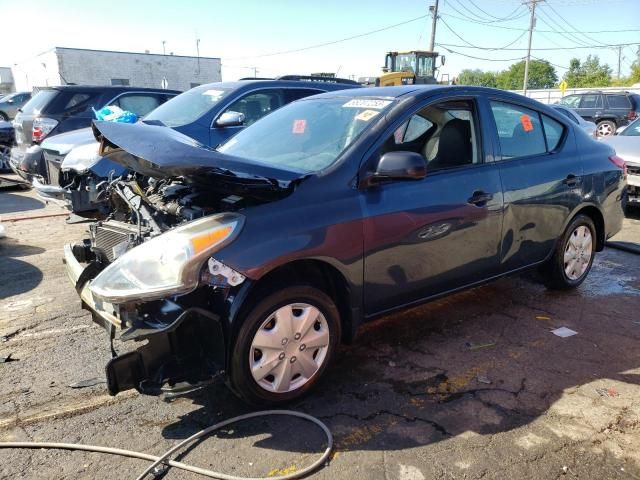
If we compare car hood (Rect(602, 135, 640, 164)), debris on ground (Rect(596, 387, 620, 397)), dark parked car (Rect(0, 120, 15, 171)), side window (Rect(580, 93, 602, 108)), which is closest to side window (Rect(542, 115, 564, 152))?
debris on ground (Rect(596, 387, 620, 397))

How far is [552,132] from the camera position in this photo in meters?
4.33

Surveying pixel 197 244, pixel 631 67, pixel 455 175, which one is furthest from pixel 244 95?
pixel 631 67

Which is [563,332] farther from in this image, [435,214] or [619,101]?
[619,101]

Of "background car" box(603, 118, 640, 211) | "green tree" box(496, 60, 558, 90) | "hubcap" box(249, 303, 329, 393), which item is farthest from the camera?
"green tree" box(496, 60, 558, 90)

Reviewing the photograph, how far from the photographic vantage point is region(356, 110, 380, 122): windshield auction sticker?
330 cm

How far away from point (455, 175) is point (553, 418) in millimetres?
1588

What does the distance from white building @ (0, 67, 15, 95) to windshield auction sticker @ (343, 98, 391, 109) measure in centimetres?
5406

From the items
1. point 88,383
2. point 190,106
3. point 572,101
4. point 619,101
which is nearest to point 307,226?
point 88,383

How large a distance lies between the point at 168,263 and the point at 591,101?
2176 centimetres

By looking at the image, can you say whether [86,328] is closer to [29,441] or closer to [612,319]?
[29,441]

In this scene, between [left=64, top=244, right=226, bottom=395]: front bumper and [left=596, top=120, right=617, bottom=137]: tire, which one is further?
[left=596, top=120, right=617, bottom=137]: tire

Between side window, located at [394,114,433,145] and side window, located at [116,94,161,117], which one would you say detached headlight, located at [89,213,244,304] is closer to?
side window, located at [394,114,433,145]

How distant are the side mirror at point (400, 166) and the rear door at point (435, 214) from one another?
121mm

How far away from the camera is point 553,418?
2834 mm
